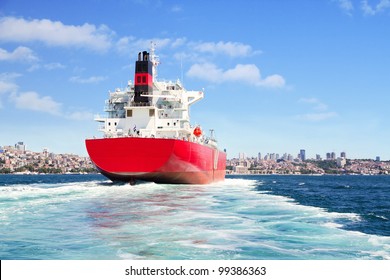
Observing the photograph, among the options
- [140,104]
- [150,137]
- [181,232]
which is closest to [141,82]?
[140,104]

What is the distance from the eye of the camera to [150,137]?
32.5 meters

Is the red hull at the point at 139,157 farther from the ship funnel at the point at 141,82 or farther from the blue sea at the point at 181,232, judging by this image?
the blue sea at the point at 181,232

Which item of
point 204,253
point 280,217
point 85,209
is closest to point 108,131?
point 85,209

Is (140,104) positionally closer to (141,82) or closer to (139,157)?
(141,82)

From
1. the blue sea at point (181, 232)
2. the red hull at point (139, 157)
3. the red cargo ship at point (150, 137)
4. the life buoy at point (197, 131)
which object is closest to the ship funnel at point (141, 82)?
the red cargo ship at point (150, 137)

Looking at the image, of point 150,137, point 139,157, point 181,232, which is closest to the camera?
point 181,232

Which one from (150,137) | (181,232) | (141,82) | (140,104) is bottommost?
(181,232)

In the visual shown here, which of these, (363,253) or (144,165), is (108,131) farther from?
(363,253)

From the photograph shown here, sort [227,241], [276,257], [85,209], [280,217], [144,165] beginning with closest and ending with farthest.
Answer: [276,257] < [227,241] < [280,217] < [85,209] < [144,165]

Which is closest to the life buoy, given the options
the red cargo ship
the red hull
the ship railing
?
the red cargo ship

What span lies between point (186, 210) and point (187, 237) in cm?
621

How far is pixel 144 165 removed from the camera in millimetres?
29797

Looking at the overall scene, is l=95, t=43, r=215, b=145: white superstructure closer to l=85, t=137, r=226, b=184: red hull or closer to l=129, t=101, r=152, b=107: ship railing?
l=129, t=101, r=152, b=107: ship railing

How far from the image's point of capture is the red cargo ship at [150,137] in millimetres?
29688
